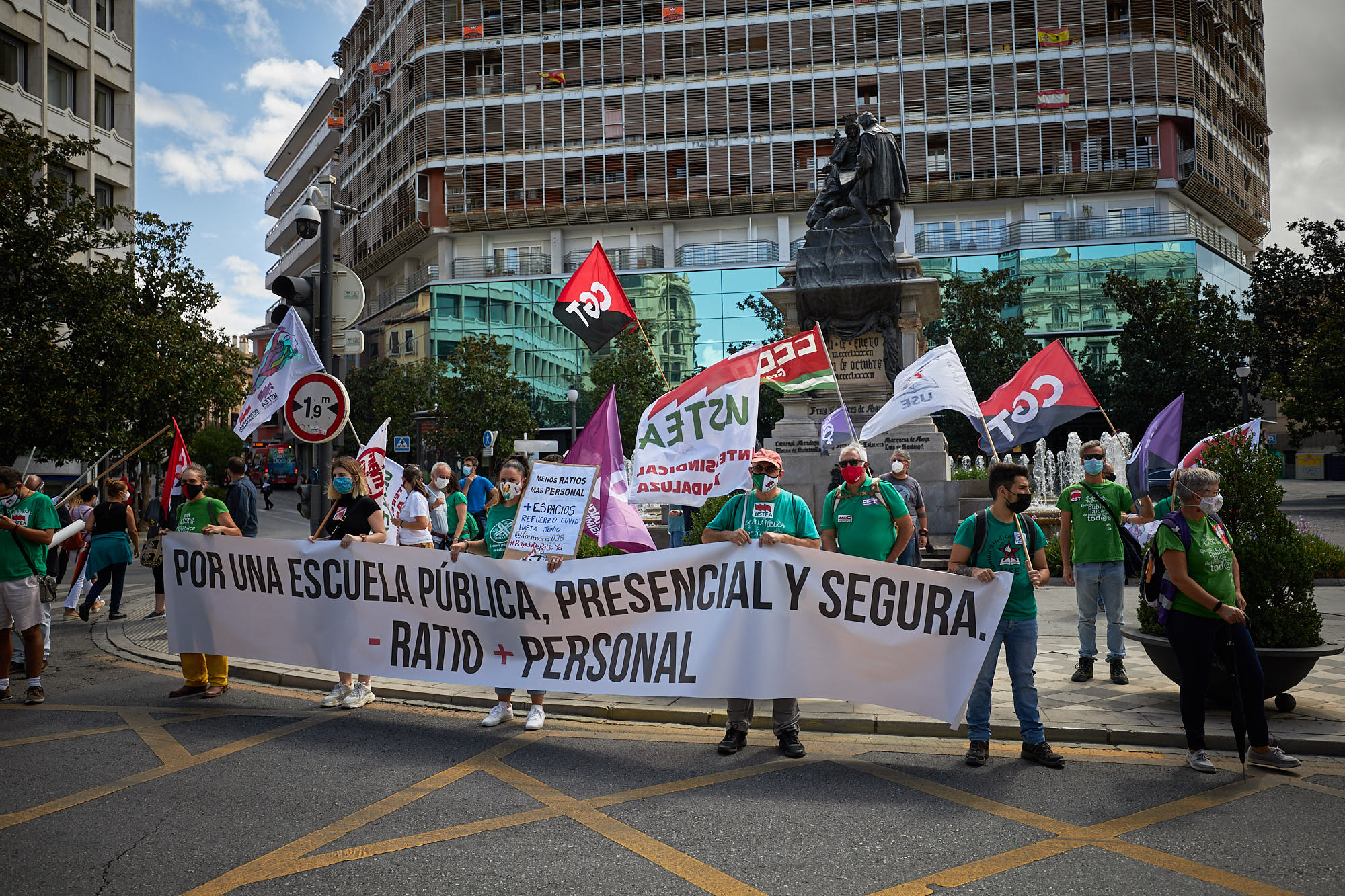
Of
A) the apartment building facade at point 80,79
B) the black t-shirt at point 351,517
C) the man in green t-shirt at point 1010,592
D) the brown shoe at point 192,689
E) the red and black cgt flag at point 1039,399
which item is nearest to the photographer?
the man in green t-shirt at point 1010,592

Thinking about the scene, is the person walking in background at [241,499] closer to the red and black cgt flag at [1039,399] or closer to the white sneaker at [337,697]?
the white sneaker at [337,697]

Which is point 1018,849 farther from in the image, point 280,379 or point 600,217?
point 600,217

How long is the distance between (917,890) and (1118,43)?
52.7 meters

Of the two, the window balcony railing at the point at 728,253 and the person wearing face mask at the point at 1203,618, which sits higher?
the window balcony railing at the point at 728,253

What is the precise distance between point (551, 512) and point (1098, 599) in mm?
4484

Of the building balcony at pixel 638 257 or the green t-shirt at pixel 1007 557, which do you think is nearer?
the green t-shirt at pixel 1007 557

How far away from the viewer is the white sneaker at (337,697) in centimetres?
763

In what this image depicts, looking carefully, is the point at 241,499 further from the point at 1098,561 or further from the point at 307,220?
the point at 1098,561

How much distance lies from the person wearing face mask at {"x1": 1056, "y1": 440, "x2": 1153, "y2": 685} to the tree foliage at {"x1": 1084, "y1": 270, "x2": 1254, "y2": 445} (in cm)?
3361

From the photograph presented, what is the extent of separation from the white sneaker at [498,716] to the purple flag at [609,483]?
1482 millimetres

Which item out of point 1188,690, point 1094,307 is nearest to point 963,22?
point 1094,307

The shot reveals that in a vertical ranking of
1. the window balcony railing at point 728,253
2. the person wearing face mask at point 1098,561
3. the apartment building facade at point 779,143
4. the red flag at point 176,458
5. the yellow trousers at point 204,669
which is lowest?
the yellow trousers at point 204,669

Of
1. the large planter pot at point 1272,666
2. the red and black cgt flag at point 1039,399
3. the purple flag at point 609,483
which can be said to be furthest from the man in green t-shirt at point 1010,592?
the red and black cgt flag at point 1039,399

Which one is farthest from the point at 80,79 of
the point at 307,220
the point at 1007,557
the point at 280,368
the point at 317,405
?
the point at 1007,557
